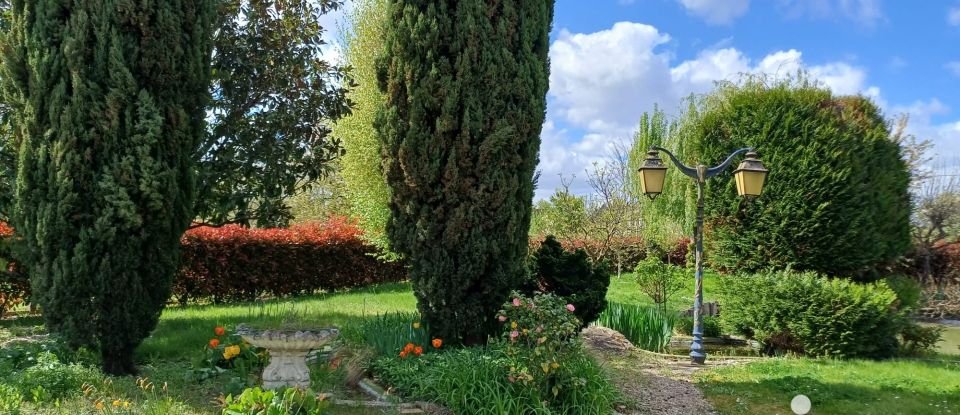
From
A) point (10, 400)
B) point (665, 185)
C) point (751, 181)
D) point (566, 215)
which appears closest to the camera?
point (10, 400)

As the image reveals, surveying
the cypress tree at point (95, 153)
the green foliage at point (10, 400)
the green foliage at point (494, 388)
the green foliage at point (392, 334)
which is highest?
the cypress tree at point (95, 153)

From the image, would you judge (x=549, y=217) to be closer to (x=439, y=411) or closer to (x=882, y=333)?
(x=882, y=333)

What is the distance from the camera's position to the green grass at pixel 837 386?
4.88m


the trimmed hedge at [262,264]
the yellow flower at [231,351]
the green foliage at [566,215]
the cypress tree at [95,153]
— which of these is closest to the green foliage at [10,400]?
the cypress tree at [95,153]

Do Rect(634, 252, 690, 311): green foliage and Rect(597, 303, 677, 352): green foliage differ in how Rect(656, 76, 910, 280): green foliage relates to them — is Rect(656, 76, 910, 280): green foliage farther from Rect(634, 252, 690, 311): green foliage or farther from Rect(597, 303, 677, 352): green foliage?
Rect(597, 303, 677, 352): green foliage

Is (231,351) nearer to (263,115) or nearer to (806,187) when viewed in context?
(263,115)

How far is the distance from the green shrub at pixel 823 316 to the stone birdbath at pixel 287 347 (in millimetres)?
5334

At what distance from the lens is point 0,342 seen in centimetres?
619

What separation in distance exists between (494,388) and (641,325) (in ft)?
13.0

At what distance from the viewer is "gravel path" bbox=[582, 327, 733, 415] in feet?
15.5

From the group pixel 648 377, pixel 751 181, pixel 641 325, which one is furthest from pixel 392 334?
pixel 751 181

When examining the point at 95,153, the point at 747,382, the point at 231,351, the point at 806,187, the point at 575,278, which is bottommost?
the point at 747,382

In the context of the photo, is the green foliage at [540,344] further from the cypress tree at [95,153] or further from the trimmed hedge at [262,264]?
the trimmed hedge at [262,264]

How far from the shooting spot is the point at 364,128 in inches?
433
